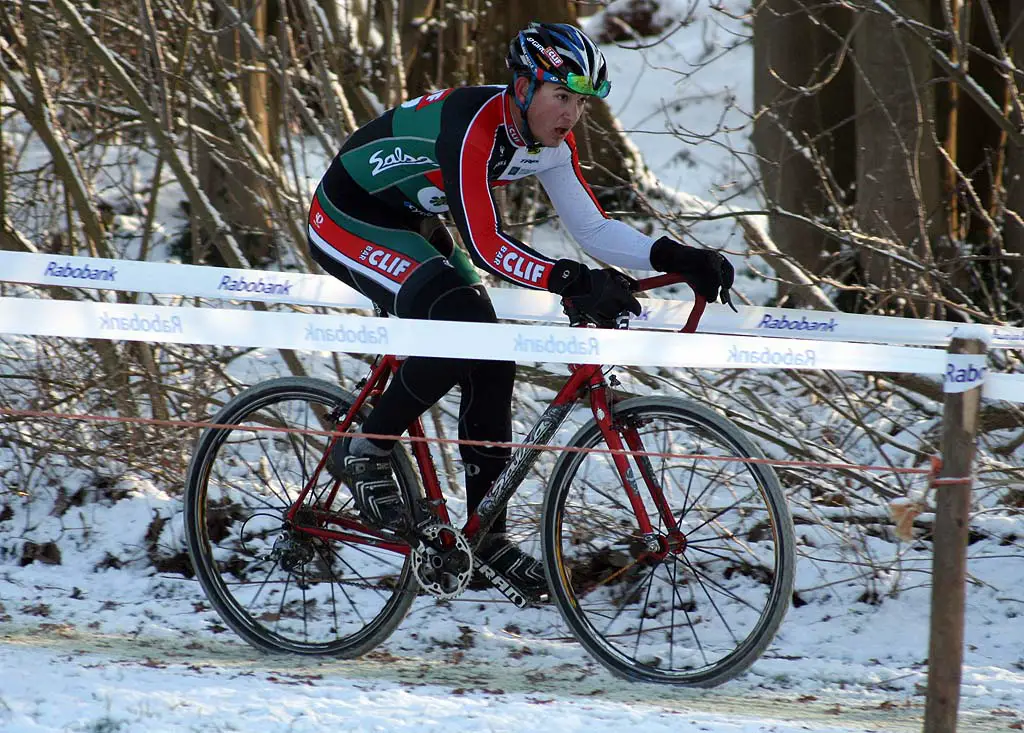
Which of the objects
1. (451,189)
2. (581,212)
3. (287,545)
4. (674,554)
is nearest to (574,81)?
(451,189)

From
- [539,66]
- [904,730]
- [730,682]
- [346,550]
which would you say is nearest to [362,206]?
[539,66]

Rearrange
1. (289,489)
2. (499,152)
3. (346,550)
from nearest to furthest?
(499,152) → (289,489) → (346,550)

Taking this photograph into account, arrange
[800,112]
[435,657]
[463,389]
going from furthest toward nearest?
1. [800,112]
2. [435,657]
3. [463,389]

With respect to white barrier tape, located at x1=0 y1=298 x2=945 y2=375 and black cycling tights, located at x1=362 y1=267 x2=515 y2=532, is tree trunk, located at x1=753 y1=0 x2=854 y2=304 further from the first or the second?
white barrier tape, located at x1=0 y1=298 x2=945 y2=375

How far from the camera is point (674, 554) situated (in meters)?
3.76

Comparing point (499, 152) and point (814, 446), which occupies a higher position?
point (499, 152)

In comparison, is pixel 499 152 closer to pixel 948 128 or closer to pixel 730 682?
pixel 730 682

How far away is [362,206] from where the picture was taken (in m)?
4.02

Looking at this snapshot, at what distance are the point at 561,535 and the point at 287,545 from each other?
1.02 m

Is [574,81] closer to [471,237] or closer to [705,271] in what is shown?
[471,237]

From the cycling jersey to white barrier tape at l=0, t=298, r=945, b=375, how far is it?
258mm

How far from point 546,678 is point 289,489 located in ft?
4.15

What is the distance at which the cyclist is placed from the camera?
351 cm

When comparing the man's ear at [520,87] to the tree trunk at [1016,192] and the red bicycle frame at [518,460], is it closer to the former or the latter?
the red bicycle frame at [518,460]
